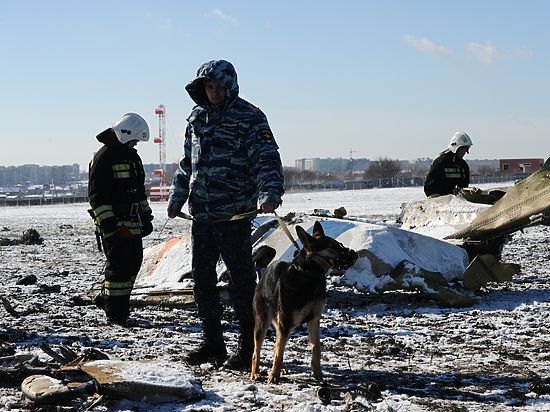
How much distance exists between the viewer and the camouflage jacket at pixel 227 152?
17.8 feet

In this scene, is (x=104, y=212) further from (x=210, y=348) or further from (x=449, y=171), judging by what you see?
(x=449, y=171)

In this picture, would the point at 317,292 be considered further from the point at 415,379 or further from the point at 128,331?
the point at 128,331

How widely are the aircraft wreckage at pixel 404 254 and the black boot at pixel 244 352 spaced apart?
8.33ft

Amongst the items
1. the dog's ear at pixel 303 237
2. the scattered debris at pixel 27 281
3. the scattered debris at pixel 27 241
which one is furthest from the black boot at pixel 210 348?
the scattered debris at pixel 27 241

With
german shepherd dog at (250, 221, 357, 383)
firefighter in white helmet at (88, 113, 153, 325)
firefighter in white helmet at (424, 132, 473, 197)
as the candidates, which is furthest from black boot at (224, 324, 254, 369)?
firefighter in white helmet at (424, 132, 473, 197)

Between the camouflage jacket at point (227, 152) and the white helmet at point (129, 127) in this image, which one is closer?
the camouflage jacket at point (227, 152)

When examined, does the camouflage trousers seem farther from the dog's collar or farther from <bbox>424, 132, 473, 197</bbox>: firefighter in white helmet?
<bbox>424, 132, 473, 197</bbox>: firefighter in white helmet

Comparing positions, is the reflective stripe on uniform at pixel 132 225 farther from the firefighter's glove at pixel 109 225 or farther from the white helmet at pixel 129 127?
the white helmet at pixel 129 127

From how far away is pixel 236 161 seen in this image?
552 cm

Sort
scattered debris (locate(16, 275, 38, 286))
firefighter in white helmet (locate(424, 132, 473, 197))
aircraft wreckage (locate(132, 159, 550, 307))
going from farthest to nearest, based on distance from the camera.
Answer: firefighter in white helmet (locate(424, 132, 473, 197))
scattered debris (locate(16, 275, 38, 286))
aircraft wreckage (locate(132, 159, 550, 307))

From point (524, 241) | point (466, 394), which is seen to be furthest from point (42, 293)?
point (524, 241)

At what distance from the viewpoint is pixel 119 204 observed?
788cm

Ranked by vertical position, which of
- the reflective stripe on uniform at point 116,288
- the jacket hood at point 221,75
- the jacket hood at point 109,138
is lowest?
the reflective stripe on uniform at point 116,288

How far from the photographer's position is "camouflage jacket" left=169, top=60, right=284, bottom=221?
542cm
